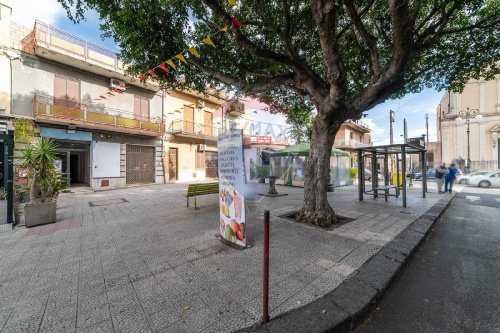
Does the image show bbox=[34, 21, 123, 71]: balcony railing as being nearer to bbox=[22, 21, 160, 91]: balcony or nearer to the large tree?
bbox=[22, 21, 160, 91]: balcony

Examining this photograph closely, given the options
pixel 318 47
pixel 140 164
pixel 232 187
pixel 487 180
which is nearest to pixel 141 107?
pixel 140 164

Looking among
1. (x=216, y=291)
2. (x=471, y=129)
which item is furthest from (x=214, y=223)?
(x=471, y=129)

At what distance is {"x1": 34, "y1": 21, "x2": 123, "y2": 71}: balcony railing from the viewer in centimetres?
1100

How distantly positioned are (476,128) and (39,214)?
4093cm

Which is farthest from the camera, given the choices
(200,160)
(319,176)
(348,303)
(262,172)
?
(200,160)

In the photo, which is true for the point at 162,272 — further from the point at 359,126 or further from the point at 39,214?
the point at 359,126

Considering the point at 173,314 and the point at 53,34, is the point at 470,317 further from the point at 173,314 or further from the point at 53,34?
the point at 53,34

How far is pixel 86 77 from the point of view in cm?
1295

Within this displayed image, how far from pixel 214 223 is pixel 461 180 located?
70.5ft

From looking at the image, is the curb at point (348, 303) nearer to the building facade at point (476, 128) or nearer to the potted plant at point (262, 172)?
the potted plant at point (262, 172)

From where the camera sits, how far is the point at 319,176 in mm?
5617

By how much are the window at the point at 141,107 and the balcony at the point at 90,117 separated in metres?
0.16

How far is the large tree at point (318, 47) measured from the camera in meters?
4.62

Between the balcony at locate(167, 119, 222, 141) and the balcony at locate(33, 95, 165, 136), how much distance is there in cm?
147
